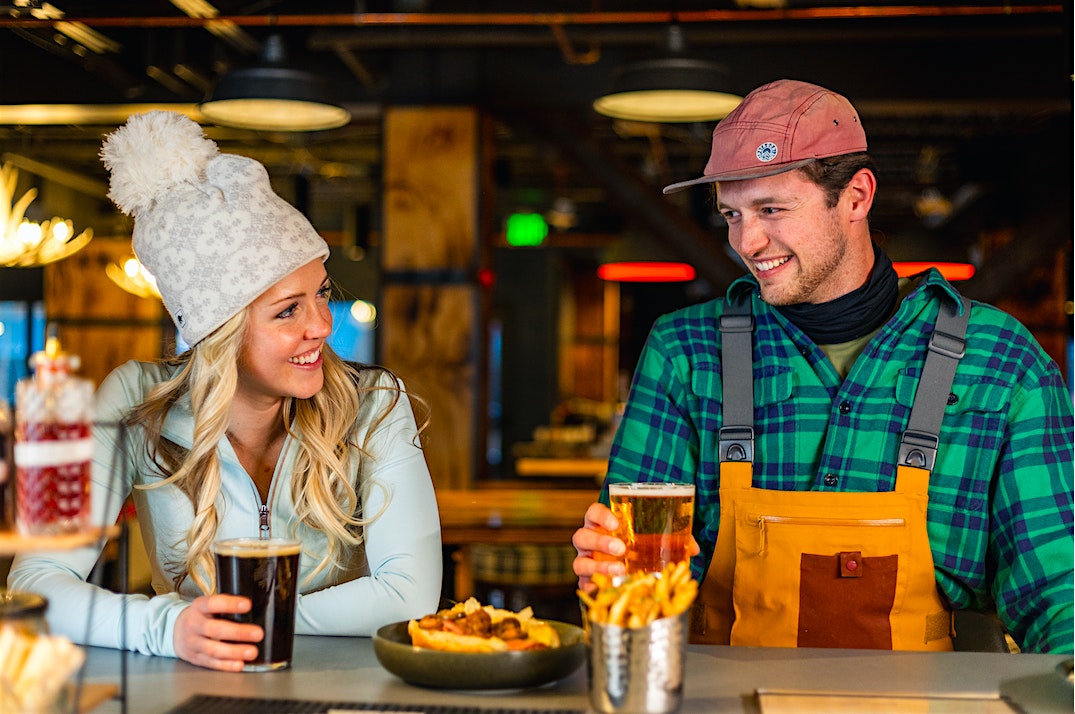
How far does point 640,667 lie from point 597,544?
0.51m

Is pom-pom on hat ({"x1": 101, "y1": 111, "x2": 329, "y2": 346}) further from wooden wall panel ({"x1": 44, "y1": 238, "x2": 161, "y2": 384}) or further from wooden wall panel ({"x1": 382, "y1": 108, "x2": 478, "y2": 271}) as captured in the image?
wooden wall panel ({"x1": 44, "y1": 238, "x2": 161, "y2": 384})

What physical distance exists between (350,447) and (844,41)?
5191mm

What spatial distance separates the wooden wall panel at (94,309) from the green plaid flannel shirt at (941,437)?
1107 centimetres

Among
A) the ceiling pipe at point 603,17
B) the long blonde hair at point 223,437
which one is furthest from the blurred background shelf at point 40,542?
the ceiling pipe at point 603,17

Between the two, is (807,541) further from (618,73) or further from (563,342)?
(563,342)

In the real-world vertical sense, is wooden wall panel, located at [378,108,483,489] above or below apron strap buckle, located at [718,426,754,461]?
above

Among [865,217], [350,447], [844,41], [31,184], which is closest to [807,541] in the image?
[865,217]

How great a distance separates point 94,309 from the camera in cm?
1320

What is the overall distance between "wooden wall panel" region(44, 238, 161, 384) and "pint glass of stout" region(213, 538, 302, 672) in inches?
458

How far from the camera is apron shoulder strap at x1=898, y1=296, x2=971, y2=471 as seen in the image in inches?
88.3

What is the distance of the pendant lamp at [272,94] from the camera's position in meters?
4.38

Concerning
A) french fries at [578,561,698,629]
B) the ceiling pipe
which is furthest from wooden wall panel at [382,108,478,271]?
french fries at [578,561,698,629]

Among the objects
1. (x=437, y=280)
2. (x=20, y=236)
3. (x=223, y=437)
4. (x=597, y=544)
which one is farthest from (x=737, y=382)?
(x=20, y=236)

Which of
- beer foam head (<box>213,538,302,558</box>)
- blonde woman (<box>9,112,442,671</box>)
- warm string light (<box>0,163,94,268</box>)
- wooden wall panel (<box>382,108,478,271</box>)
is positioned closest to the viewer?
beer foam head (<box>213,538,302,558</box>)
